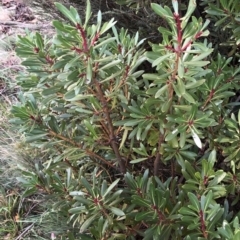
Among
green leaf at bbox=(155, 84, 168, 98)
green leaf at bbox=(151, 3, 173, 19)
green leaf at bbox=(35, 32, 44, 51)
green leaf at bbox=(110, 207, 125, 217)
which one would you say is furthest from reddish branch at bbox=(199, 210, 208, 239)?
green leaf at bbox=(35, 32, 44, 51)

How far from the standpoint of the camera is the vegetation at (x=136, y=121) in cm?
126

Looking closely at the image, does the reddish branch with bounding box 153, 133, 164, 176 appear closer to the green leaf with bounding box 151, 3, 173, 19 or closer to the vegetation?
the vegetation

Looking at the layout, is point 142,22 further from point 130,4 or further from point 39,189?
point 39,189

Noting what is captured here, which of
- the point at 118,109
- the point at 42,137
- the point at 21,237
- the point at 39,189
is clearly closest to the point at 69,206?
the point at 39,189

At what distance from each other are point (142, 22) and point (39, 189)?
111 cm

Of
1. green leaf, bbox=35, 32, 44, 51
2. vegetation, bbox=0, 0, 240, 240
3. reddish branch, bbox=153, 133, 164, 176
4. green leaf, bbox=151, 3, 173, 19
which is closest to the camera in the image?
green leaf, bbox=151, 3, 173, 19

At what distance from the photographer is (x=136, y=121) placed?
147 cm

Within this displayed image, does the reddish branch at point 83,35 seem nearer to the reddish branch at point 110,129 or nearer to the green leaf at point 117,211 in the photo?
the reddish branch at point 110,129

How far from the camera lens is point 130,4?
221 centimetres

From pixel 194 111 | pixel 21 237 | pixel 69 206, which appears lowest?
pixel 21 237

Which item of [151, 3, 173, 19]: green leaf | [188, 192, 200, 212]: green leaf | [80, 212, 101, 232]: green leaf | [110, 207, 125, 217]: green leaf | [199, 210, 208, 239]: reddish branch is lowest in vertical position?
[80, 212, 101, 232]: green leaf

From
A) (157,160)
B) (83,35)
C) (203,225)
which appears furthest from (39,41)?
(203,225)

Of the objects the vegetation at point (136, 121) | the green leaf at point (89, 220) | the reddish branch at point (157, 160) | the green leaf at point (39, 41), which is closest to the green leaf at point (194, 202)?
the vegetation at point (136, 121)

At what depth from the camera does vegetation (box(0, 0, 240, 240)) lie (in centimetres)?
126
